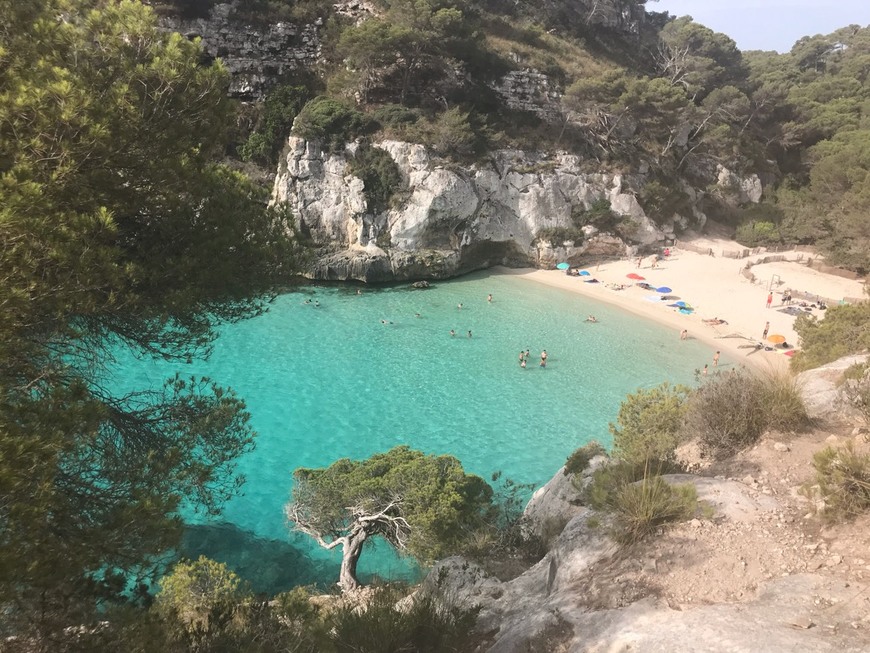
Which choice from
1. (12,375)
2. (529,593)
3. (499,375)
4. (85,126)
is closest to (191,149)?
(85,126)

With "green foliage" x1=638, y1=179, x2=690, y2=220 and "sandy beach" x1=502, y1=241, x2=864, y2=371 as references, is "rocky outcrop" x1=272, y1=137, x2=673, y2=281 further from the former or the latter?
"green foliage" x1=638, y1=179, x2=690, y2=220

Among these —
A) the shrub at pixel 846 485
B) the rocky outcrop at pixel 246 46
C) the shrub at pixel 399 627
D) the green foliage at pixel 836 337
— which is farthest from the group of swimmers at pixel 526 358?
the rocky outcrop at pixel 246 46

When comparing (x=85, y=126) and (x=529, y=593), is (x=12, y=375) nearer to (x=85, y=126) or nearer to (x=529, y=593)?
(x=85, y=126)

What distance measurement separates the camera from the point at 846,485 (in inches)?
188

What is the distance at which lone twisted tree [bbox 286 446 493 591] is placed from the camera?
8.50m

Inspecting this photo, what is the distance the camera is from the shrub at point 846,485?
15.2 ft

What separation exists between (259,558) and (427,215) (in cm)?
2454

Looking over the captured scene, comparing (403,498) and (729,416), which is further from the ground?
(729,416)

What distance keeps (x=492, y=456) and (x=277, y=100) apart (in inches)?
1220

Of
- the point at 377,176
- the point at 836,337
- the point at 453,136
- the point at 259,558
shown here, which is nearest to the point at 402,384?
the point at 259,558

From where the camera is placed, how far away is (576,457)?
9.93 metres

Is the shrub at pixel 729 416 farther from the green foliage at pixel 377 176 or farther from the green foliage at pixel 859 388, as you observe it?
the green foliage at pixel 377 176

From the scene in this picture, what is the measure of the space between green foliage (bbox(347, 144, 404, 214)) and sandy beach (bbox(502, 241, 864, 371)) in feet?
33.5

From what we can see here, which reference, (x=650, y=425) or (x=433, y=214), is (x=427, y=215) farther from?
(x=650, y=425)
